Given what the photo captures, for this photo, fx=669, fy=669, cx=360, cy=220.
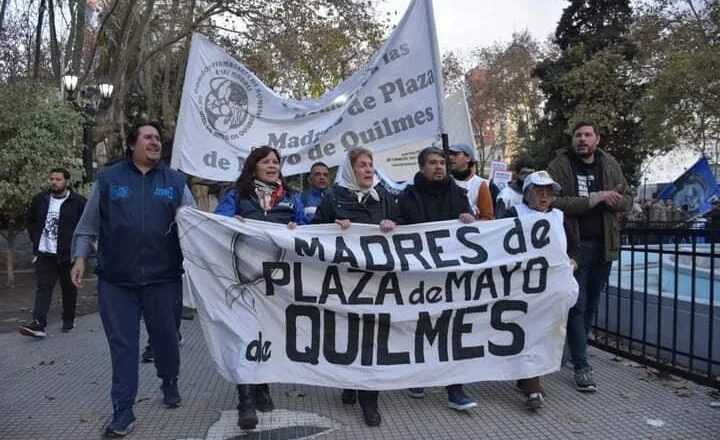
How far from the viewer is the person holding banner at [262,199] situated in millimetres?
4609

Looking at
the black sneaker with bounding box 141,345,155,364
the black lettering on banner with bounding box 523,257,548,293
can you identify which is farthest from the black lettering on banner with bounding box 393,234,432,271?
the black sneaker with bounding box 141,345,155,364

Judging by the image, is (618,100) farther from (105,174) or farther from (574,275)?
(105,174)

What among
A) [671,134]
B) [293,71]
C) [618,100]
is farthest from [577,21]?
[293,71]

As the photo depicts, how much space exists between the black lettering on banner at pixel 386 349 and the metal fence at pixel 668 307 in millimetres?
2284

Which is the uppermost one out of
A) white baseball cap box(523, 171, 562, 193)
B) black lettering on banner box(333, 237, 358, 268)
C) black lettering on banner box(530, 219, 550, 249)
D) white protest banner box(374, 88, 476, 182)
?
white protest banner box(374, 88, 476, 182)

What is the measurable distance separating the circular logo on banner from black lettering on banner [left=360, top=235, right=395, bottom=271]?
2.50 m

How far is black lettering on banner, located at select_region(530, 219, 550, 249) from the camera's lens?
4.84 m

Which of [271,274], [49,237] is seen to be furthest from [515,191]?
[49,237]

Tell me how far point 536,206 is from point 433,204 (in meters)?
0.76

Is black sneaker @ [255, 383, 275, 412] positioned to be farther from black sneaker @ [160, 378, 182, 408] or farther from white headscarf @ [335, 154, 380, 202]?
white headscarf @ [335, 154, 380, 202]

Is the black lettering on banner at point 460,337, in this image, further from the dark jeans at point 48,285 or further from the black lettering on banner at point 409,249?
the dark jeans at point 48,285

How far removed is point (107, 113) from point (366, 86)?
13.4 meters

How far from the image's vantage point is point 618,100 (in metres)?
29.6

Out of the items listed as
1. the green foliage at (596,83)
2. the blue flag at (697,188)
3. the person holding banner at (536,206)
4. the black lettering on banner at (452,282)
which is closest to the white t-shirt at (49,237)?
the black lettering on banner at (452,282)
